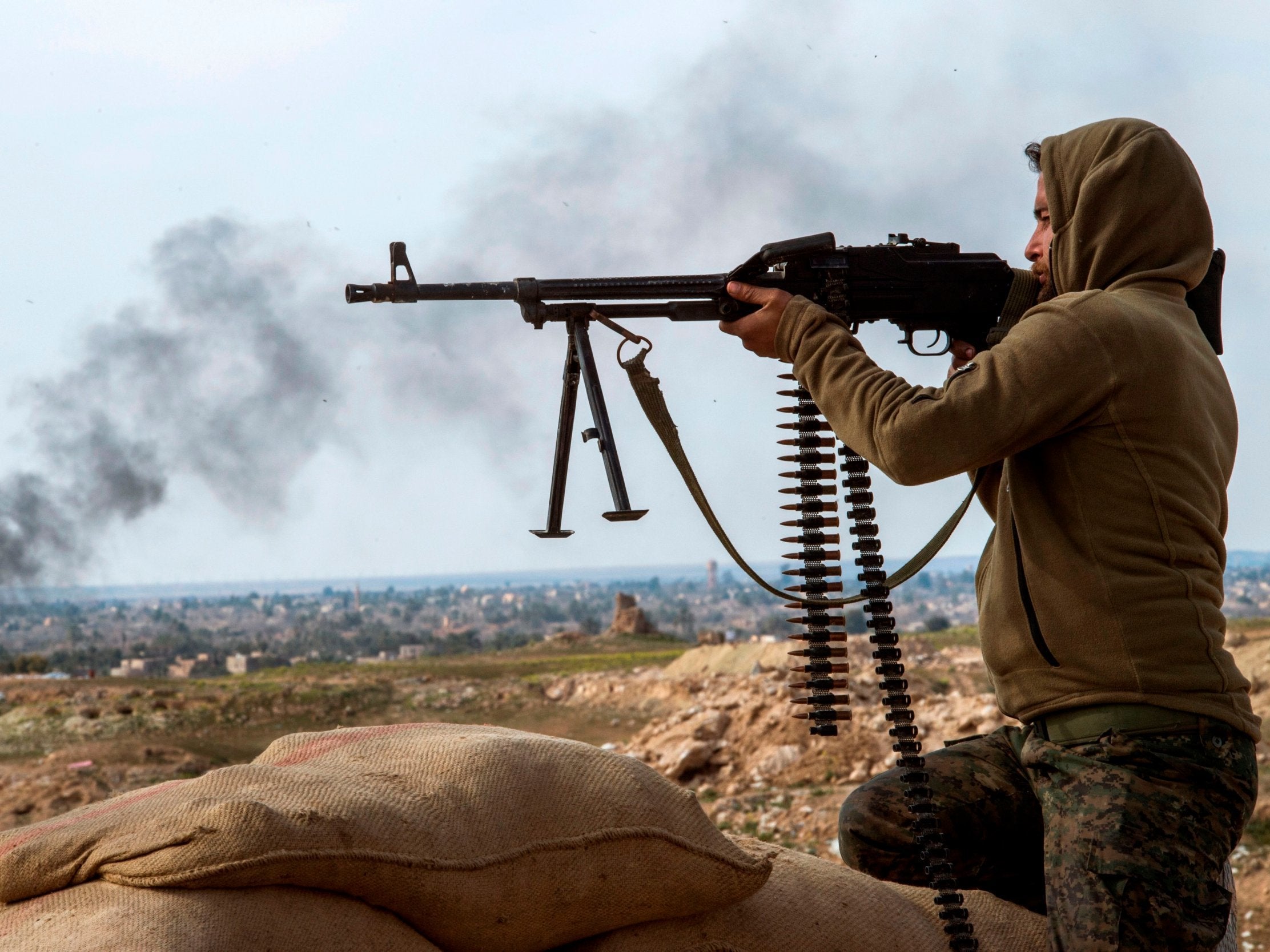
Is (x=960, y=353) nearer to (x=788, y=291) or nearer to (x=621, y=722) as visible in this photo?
(x=788, y=291)

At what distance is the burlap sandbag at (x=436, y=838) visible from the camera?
2408 mm

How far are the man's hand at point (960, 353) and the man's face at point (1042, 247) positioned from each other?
10.2 inches

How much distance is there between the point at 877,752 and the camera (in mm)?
9641

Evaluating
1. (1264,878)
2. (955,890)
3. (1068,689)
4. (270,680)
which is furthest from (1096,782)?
(270,680)

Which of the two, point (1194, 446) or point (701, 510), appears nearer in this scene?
point (1194, 446)

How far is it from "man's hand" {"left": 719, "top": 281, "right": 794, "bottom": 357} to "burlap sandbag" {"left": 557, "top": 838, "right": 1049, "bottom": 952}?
4.61 feet

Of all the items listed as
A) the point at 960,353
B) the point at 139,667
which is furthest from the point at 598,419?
the point at 139,667

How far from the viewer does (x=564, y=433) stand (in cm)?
354

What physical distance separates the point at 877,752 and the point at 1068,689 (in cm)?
722

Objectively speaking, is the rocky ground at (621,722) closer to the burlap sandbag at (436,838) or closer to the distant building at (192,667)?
the burlap sandbag at (436,838)

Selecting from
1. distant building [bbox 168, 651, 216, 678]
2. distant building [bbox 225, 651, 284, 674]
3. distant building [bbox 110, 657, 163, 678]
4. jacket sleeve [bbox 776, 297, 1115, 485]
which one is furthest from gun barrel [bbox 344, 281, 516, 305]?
distant building [bbox 110, 657, 163, 678]

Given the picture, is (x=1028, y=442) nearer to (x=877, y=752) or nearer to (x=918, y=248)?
(x=918, y=248)

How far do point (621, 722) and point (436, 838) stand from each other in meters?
11.4

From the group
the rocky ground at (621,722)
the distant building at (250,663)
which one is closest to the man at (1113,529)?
the rocky ground at (621,722)
